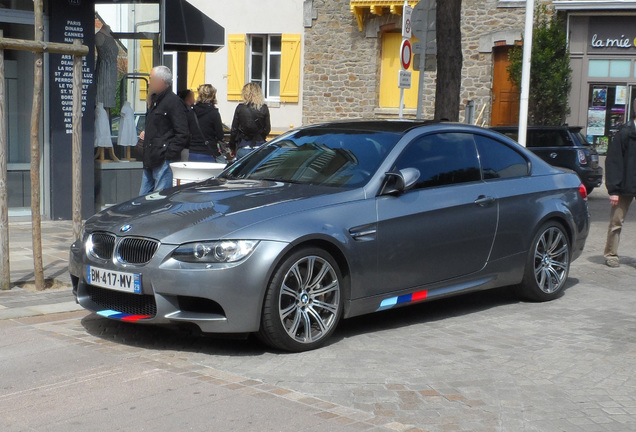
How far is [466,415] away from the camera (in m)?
5.10

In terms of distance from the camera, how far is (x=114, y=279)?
626 cm

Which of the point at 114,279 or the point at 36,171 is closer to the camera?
the point at 114,279

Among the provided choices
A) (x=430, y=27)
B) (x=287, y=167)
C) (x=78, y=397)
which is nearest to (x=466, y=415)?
(x=78, y=397)

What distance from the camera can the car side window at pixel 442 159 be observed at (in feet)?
23.9

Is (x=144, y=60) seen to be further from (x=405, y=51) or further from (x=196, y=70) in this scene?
(x=196, y=70)

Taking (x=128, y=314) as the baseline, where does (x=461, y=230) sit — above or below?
above

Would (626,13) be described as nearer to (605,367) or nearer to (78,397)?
(605,367)

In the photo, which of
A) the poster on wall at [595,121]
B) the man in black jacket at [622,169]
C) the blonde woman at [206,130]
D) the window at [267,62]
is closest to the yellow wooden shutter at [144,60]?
the blonde woman at [206,130]

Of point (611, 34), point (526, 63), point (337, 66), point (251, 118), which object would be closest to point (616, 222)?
point (526, 63)

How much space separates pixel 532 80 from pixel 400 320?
18.4 meters

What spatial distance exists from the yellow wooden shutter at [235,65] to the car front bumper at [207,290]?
75.3 feet

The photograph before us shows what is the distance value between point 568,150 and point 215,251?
14.1 m

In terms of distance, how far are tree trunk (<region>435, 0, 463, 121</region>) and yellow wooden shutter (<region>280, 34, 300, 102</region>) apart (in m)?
14.7

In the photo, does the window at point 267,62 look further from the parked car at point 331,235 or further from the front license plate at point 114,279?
the front license plate at point 114,279
